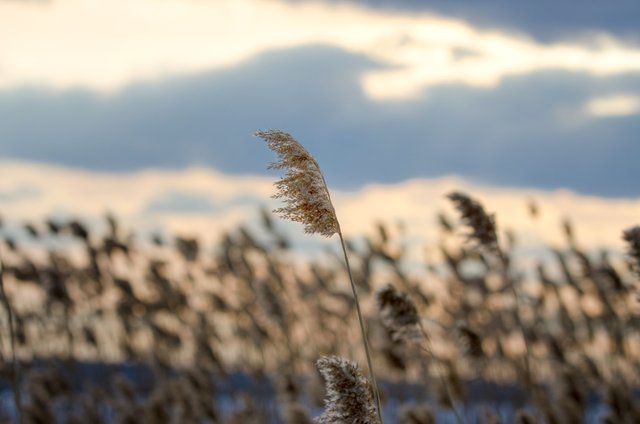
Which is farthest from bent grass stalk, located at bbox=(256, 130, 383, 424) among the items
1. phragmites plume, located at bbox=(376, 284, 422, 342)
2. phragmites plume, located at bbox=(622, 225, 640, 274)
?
phragmites plume, located at bbox=(622, 225, 640, 274)

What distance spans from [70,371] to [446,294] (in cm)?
519

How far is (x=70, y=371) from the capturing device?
12.0 metres

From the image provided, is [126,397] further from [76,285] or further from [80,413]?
[76,285]

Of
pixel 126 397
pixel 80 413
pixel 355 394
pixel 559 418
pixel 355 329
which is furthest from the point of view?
pixel 355 329

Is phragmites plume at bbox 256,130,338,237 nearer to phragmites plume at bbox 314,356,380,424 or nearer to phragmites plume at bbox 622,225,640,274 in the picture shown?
phragmites plume at bbox 314,356,380,424

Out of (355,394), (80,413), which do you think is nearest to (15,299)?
(80,413)

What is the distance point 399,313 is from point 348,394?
1.26 metres

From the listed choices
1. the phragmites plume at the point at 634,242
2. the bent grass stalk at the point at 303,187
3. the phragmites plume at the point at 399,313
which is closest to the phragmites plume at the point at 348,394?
the bent grass stalk at the point at 303,187

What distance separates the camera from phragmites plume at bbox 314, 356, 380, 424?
2705mm

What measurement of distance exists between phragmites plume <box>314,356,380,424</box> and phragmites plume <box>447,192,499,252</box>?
172 centimetres

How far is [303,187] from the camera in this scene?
286 centimetres

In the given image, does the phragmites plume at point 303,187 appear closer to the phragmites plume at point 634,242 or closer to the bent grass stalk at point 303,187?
the bent grass stalk at point 303,187

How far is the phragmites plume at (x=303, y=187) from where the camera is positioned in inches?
112

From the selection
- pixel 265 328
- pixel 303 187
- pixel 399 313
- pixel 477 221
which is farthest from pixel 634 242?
pixel 265 328
